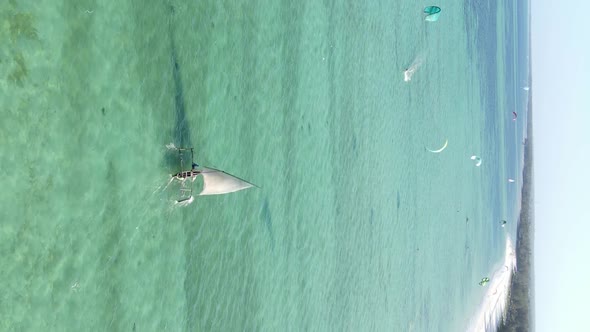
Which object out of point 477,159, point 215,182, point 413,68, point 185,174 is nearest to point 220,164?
point 215,182

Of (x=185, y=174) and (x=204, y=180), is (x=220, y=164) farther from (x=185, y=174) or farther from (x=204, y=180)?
(x=185, y=174)

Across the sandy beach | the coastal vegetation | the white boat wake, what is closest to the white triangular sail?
the white boat wake

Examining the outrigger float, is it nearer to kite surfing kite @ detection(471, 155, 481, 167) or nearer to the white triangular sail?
the white triangular sail

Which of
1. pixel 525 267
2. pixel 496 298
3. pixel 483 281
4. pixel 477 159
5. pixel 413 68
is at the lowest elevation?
pixel 496 298

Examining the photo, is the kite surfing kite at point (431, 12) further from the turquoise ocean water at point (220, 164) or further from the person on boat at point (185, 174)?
the person on boat at point (185, 174)

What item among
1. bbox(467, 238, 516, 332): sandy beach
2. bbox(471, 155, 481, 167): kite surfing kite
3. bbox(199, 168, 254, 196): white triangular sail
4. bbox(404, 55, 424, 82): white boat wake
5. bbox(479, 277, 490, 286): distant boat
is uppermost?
bbox(404, 55, 424, 82): white boat wake

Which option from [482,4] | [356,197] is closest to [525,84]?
[482,4]
